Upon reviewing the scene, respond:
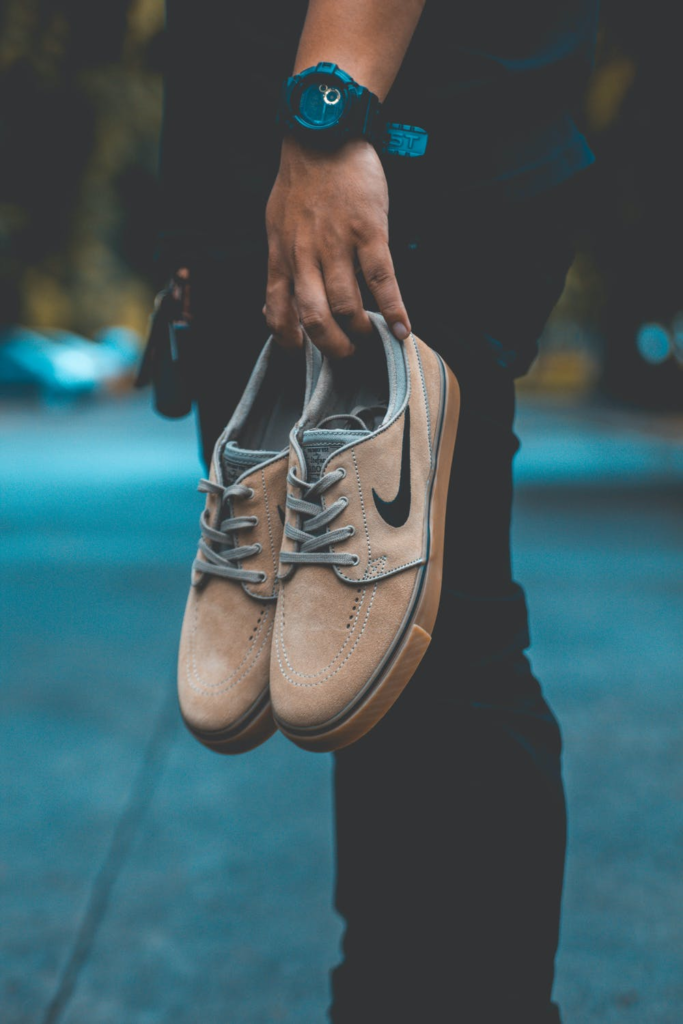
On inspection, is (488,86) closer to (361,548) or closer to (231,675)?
(361,548)

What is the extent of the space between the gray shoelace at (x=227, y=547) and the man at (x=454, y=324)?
7.0 inches

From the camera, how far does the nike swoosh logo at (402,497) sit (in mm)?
1141

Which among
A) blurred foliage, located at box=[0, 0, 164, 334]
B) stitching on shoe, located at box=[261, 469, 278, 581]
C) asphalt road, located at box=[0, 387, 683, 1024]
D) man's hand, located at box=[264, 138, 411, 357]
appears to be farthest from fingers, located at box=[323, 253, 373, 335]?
blurred foliage, located at box=[0, 0, 164, 334]

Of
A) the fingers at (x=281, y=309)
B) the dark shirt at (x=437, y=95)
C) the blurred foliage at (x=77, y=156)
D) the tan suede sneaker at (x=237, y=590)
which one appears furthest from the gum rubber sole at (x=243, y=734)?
the blurred foliage at (x=77, y=156)

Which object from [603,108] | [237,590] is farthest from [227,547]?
[603,108]

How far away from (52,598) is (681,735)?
2.64 metres

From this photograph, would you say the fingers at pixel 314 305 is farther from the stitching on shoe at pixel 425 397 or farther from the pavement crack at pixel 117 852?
the pavement crack at pixel 117 852

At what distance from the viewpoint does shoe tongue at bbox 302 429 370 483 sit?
115 centimetres

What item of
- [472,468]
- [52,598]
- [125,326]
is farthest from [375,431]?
[125,326]

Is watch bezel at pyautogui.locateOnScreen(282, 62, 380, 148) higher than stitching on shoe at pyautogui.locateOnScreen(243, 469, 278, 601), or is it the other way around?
watch bezel at pyautogui.locateOnScreen(282, 62, 380, 148)

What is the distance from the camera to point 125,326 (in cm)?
3147

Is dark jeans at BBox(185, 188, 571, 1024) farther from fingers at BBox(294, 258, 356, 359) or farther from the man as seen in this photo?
fingers at BBox(294, 258, 356, 359)

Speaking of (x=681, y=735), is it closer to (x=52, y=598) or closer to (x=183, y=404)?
(x=183, y=404)

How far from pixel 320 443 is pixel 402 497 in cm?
10
